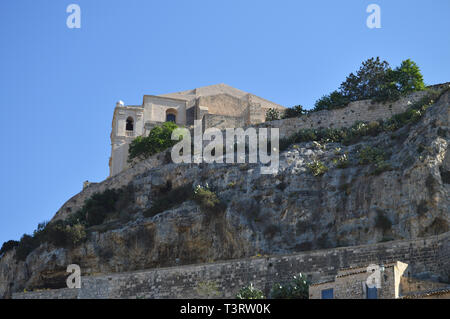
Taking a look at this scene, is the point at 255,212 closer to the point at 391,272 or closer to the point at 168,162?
the point at 168,162

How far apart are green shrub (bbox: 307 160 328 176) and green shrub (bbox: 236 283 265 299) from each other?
9956mm

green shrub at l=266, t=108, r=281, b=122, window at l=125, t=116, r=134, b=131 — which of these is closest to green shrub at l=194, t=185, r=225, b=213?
green shrub at l=266, t=108, r=281, b=122

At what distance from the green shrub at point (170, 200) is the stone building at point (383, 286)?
587 inches

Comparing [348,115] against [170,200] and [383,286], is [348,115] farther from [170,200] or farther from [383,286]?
[383,286]

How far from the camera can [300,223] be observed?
116 ft

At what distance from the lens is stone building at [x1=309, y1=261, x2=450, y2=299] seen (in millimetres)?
23438

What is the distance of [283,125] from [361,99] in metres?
4.45

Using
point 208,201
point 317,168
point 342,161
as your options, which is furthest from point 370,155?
point 208,201

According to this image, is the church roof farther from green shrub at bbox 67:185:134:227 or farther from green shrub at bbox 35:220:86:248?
green shrub at bbox 35:220:86:248

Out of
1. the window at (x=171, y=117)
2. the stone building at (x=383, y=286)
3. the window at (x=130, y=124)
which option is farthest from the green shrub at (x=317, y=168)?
the window at (x=130, y=124)

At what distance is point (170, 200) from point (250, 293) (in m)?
12.6

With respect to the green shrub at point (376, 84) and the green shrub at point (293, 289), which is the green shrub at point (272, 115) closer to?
the green shrub at point (376, 84)

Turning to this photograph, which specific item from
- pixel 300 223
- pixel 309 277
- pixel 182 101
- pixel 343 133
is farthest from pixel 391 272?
pixel 182 101

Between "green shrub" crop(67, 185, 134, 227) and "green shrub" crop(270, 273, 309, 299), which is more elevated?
"green shrub" crop(67, 185, 134, 227)
